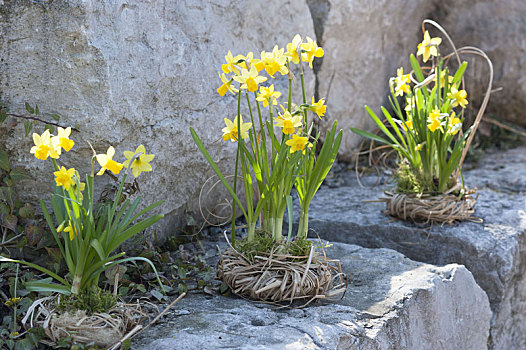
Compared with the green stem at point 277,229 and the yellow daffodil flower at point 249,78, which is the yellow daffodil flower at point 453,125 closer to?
the green stem at point 277,229

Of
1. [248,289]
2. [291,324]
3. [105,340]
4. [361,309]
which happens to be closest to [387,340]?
[361,309]

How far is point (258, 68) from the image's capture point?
1461mm

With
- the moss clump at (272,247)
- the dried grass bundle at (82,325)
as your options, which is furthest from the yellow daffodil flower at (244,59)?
the dried grass bundle at (82,325)

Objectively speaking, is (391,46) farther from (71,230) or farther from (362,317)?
(71,230)

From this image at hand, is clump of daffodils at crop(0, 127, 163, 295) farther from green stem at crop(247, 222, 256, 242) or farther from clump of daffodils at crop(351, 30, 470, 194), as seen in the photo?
clump of daffodils at crop(351, 30, 470, 194)

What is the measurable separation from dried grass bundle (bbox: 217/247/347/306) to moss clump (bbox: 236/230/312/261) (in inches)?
0.5

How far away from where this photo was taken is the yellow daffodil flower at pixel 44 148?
4.08 feet

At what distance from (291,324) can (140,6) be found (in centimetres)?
109

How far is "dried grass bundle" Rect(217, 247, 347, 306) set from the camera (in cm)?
153

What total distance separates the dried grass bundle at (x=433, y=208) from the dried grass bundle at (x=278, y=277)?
30.5 inches

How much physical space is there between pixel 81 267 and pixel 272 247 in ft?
1.71

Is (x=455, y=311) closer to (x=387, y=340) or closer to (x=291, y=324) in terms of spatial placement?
(x=387, y=340)

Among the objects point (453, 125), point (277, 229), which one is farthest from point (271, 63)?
point (453, 125)

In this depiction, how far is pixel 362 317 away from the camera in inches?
59.1
